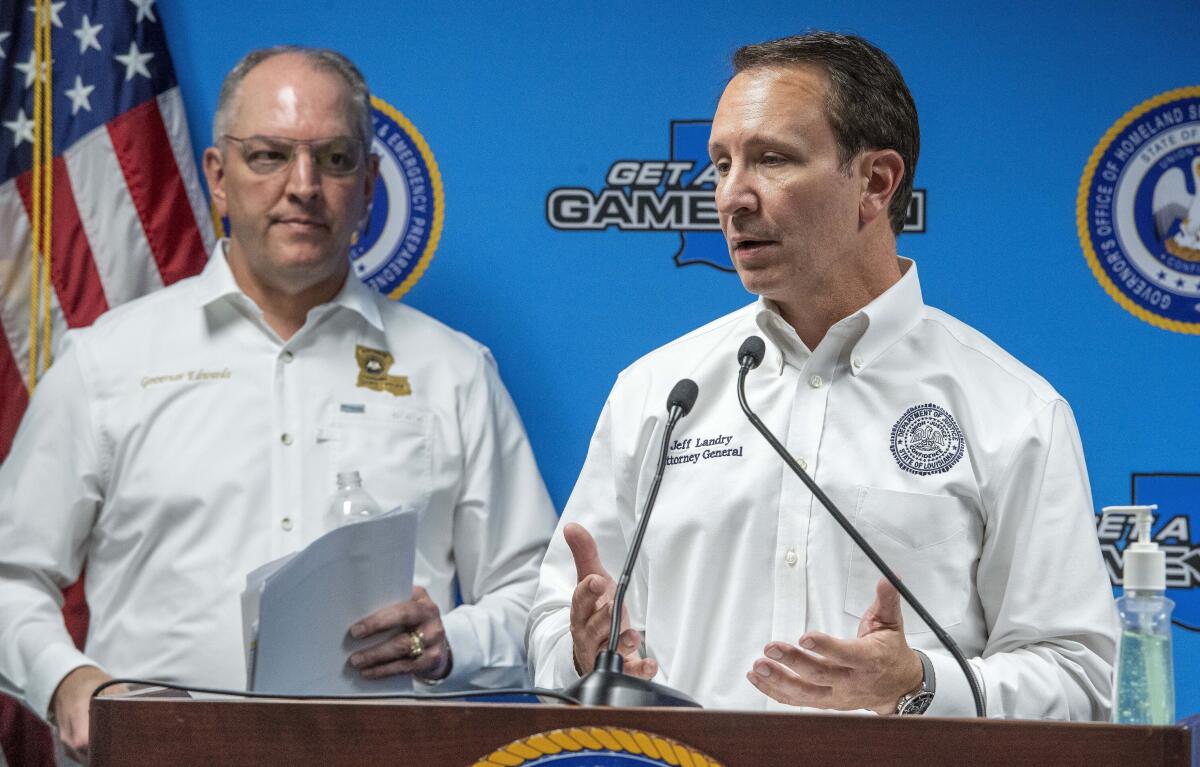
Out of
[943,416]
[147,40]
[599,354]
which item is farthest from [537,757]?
[147,40]

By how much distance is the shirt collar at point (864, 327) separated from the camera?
6.31 ft

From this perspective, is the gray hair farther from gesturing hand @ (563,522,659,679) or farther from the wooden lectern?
the wooden lectern

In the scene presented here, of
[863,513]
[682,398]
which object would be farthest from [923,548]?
[682,398]

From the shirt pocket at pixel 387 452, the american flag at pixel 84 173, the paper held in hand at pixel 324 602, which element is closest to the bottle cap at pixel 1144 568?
the paper held in hand at pixel 324 602

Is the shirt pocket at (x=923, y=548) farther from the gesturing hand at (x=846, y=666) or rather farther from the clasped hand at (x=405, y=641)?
the clasped hand at (x=405, y=641)

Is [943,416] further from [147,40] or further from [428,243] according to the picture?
[147,40]

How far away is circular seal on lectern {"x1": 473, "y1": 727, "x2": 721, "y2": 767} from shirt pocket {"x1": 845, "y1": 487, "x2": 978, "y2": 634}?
728 mm

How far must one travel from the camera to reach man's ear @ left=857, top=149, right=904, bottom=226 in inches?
76.9

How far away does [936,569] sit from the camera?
1823mm

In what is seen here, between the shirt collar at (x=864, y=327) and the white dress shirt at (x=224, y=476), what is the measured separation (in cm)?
93

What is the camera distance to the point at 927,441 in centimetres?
188

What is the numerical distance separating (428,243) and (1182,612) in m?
1.75

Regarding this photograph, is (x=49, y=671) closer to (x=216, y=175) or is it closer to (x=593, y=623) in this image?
(x=216, y=175)

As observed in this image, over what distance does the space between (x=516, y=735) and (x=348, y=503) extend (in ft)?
4.90
